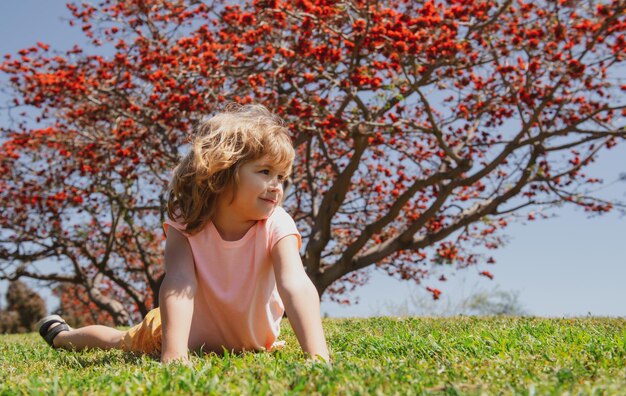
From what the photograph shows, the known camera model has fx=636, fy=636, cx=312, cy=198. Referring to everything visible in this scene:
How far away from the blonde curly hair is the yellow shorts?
2.13 ft

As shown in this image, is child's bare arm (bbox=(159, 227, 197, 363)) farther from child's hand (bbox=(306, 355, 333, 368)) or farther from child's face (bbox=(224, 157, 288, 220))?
child's hand (bbox=(306, 355, 333, 368))

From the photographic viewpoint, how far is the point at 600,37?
891cm

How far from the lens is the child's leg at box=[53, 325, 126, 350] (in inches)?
155

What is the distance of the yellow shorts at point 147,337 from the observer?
11.5 ft

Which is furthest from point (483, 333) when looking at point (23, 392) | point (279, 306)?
point (23, 392)

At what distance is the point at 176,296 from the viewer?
3010 millimetres

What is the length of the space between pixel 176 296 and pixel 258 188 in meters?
0.64

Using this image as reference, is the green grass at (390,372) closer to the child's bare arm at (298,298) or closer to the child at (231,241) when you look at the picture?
the child's bare arm at (298,298)

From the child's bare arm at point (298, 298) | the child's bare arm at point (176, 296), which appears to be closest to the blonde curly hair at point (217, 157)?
the child's bare arm at point (176, 296)

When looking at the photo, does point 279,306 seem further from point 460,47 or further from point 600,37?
point 600,37

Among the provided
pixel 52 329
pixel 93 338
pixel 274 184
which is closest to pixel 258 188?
pixel 274 184

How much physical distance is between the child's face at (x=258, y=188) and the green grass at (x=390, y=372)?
706mm

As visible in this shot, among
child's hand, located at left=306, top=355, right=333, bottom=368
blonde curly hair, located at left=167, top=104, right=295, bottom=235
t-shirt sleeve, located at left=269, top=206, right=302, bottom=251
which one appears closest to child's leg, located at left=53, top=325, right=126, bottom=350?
blonde curly hair, located at left=167, top=104, right=295, bottom=235

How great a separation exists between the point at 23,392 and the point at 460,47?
7.39 metres
